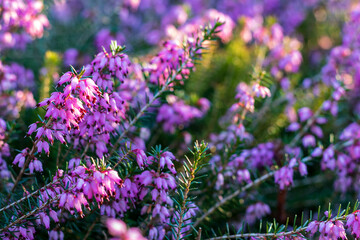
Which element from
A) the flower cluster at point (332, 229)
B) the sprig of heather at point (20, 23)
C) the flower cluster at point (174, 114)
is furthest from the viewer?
the flower cluster at point (174, 114)

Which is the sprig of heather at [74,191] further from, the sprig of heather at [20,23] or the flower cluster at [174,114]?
the sprig of heather at [20,23]

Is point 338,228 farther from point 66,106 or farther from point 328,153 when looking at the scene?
point 66,106

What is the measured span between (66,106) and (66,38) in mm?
4422

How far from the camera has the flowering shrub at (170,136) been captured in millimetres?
2098

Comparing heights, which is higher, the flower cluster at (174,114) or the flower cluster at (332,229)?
the flower cluster at (174,114)

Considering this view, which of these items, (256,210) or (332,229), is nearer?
(332,229)

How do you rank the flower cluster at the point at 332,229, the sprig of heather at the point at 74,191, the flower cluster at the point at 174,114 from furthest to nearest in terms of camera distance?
1. the flower cluster at the point at 174,114
2. the flower cluster at the point at 332,229
3. the sprig of heather at the point at 74,191

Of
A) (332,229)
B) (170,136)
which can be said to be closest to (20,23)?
(170,136)

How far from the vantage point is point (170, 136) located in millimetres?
4059

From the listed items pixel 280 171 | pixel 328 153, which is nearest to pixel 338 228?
pixel 280 171

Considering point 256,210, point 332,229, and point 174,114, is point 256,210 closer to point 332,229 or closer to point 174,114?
point 332,229

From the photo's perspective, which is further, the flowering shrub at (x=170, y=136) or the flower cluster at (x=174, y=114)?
the flower cluster at (x=174, y=114)

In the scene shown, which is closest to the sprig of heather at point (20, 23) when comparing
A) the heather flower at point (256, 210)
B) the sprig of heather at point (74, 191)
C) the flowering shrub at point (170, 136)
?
the flowering shrub at point (170, 136)

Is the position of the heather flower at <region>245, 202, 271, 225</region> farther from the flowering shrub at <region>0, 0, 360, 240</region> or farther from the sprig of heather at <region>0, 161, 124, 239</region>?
the sprig of heather at <region>0, 161, 124, 239</region>
